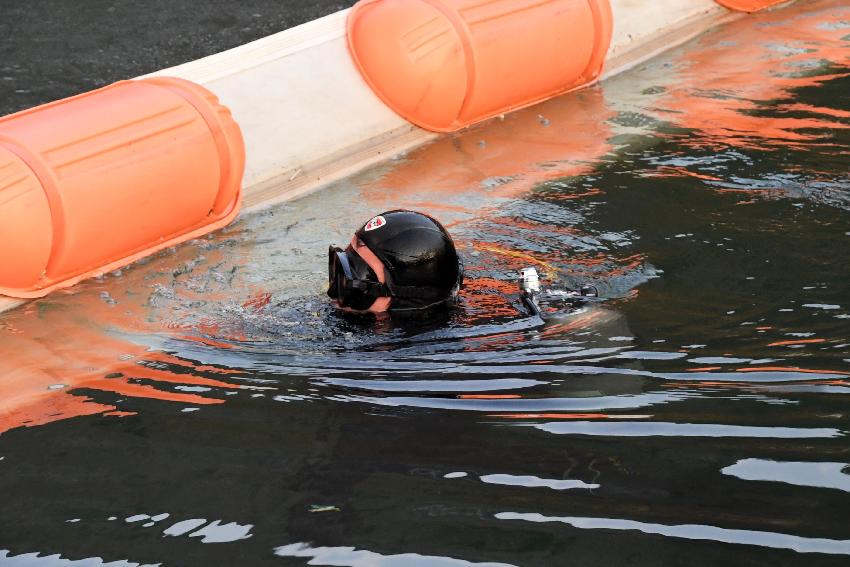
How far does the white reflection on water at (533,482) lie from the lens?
319 cm

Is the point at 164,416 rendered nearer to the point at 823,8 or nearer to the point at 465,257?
the point at 465,257

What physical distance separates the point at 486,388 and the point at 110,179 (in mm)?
2563

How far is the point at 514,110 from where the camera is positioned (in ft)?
25.7

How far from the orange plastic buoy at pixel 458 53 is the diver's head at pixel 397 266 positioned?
9.52 ft

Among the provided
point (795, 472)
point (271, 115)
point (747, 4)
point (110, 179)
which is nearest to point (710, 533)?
point (795, 472)

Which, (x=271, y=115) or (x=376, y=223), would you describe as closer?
(x=376, y=223)

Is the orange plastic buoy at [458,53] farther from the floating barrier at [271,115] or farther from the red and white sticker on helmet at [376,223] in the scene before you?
the red and white sticker on helmet at [376,223]

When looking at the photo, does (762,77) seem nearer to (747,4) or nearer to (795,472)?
(747,4)

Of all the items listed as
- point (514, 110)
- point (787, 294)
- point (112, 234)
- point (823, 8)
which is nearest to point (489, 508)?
point (787, 294)

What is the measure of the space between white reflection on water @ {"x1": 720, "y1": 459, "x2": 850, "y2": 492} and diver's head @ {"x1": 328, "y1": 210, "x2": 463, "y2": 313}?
154 cm

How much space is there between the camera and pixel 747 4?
944 cm

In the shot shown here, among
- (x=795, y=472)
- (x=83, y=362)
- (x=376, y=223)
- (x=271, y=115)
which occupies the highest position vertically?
(x=271, y=115)

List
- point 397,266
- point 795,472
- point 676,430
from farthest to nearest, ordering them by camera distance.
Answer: point 397,266 → point 676,430 → point 795,472

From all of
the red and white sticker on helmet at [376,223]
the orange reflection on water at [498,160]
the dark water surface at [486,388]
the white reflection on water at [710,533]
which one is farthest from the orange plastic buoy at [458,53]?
the white reflection on water at [710,533]
